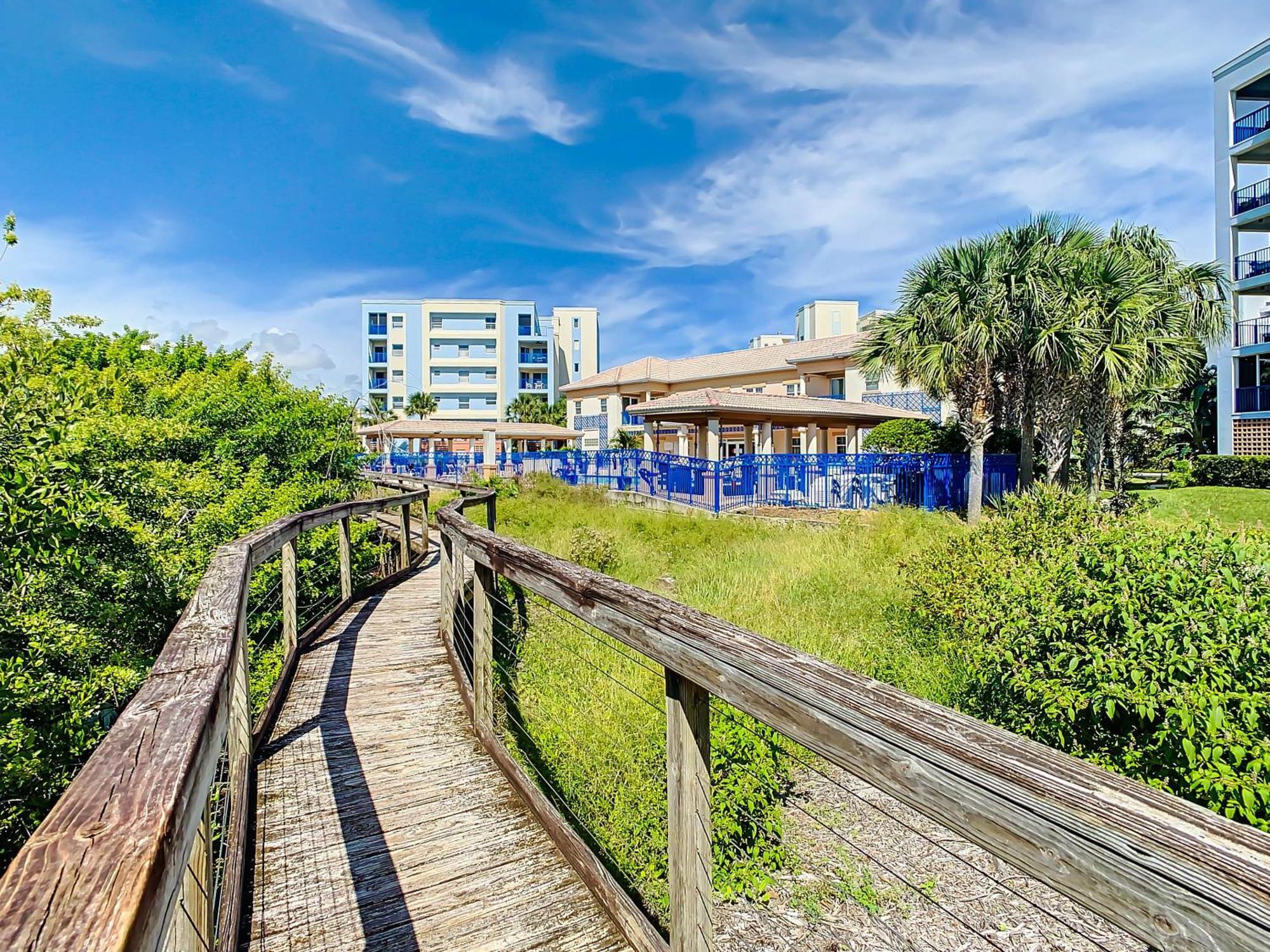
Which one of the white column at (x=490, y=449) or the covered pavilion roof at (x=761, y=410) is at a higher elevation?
the covered pavilion roof at (x=761, y=410)

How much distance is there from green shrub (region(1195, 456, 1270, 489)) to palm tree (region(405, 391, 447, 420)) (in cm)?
4852

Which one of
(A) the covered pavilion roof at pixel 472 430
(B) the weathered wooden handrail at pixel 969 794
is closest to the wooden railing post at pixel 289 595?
(B) the weathered wooden handrail at pixel 969 794

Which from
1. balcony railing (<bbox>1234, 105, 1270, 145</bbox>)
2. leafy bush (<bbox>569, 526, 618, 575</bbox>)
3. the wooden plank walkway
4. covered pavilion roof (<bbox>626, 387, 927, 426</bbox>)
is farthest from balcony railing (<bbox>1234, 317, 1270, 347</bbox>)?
the wooden plank walkway

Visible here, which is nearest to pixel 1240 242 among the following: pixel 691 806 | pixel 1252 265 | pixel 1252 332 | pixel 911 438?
pixel 1252 265

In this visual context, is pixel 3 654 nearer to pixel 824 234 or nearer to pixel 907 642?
pixel 907 642

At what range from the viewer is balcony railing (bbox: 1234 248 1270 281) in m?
23.7

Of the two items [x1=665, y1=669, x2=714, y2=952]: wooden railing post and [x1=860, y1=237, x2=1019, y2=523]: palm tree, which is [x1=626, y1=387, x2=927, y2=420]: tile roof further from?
[x1=665, y1=669, x2=714, y2=952]: wooden railing post

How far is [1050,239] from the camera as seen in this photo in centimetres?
1633

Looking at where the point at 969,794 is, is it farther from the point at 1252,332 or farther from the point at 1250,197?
the point at 1250,197

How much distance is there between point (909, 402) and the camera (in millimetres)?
27344

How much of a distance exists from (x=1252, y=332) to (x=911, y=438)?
591 inches

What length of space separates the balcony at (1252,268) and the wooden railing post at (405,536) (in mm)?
30226

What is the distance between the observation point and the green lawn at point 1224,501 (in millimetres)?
16438

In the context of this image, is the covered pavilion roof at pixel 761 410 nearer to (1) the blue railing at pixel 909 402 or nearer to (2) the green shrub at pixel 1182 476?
(1) the blue railing at pixel 909 402
